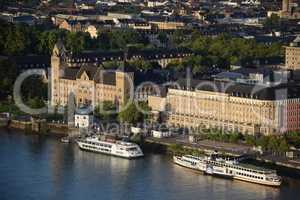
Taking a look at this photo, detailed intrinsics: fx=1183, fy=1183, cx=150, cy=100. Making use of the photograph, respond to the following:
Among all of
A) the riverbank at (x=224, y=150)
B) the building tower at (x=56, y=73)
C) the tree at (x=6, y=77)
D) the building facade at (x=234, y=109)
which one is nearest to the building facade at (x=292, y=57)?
the building tower at (x=56, y=73)

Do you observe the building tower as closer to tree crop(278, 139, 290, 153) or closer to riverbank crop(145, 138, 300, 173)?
riverbank crop(145, 138, 300, 173)

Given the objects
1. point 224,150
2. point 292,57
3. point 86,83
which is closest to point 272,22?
point 292,57

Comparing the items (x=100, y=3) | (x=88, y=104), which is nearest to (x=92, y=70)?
(x=88, y=104)

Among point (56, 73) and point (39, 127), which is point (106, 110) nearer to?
point (39, 127)

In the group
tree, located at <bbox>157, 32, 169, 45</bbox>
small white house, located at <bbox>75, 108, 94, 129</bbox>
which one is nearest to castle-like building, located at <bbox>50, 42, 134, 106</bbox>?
small white house, located at <bbox>75, 108, 94, 129</bbox>

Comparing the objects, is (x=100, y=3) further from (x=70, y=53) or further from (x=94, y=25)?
(x=70, y=53)
